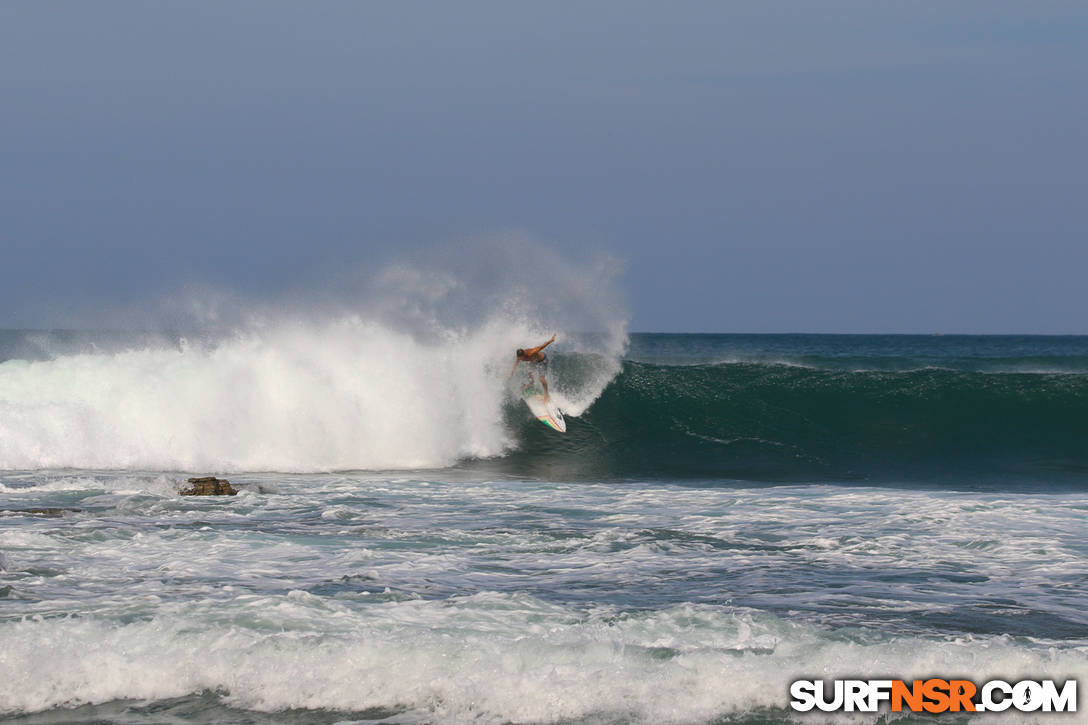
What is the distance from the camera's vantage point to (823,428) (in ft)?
65.6

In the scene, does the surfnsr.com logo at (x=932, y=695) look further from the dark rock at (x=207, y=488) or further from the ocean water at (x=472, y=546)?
the dark rock at (x=207, y=488)

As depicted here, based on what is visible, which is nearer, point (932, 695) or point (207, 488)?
point (932, 695)

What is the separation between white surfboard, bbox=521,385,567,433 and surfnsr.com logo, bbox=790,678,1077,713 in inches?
532

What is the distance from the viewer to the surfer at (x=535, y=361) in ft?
60.4

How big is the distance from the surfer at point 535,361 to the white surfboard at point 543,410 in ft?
0.56

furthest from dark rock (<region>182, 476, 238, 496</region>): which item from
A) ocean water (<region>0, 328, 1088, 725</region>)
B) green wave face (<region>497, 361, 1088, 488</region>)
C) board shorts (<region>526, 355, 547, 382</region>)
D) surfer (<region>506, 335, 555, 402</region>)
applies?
board shorts (<region>526, 355, 547, 382</region>)

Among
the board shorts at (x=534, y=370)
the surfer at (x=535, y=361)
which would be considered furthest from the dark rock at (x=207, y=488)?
A: the board shorts at (x=534, y=370)

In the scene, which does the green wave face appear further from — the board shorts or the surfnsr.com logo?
the surfnsr.com logo

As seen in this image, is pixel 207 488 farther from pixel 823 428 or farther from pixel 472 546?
pixel 823 428

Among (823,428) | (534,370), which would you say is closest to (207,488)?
(534,370)

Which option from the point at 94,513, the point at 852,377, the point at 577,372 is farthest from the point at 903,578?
the point at 852,377

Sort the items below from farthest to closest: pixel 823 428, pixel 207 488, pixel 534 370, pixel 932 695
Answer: pixel 534 370 → pixel 823 428 → pixel 207 488 → pixel 932 695

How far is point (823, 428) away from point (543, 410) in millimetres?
5491

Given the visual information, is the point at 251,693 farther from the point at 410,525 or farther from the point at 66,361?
the point at 66,361
